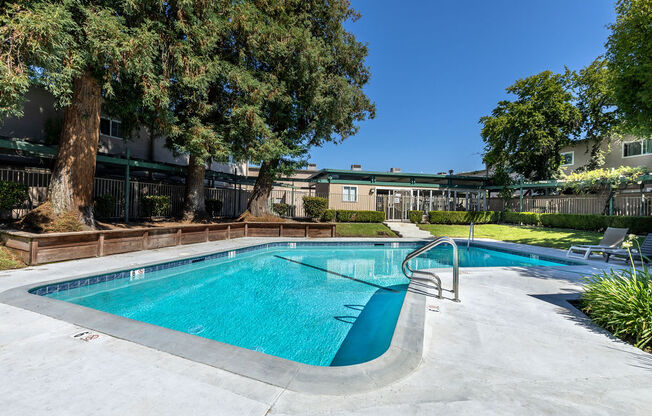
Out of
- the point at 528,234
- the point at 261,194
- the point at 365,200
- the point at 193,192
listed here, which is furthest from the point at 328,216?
the point at 528,234

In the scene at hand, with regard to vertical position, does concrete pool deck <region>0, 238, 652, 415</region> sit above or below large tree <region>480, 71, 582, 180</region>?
below

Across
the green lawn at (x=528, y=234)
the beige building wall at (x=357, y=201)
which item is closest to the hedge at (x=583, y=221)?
the green lawn at (x=528, y=234)

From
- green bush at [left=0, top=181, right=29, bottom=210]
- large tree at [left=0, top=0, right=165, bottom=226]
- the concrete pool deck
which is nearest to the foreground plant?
the concrete pool deck

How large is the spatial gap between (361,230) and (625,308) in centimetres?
1317

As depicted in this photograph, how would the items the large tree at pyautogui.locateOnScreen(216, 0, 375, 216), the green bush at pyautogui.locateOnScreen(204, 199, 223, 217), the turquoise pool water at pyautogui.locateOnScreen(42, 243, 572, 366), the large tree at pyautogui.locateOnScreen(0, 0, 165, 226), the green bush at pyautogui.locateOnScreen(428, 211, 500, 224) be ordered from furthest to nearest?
the green bush at pyautogui.locateOnScreen(428, 211, 500, 224) < the green bush at pyautogui.locateOnScreen(204, 199, 223, 217) < the large tree at pyautogui.locateOnScreen(216, 0, 375, 216) < the large tree at pyautogui.locateOnScreen(0, 0, 165, 226) < the turquoise pool water at pyautogui.locateOnScreen(42, 243, 572, 366)

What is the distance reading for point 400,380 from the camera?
2.35 meters

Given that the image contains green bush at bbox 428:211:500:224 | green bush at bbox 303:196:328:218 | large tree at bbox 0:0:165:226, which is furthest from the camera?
green bush at bbox 428:211:500:224

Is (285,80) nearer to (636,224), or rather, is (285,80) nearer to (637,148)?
(636,224)

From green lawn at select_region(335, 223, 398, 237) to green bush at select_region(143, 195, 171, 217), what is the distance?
9.09m

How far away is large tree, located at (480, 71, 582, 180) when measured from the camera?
20969mm

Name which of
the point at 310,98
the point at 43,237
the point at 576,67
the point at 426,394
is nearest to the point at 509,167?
the point at 576,67

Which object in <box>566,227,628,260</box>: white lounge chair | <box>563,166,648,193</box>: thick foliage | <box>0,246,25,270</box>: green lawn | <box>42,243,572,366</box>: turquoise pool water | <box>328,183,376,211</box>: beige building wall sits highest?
<box>563,166,648,193</box>: thick foliage

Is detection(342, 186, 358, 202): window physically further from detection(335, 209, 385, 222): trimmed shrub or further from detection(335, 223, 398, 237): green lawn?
detection(335, 223, 398, 237): green lawn

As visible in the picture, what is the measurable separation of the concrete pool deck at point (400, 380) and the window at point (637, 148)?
2164 cm
